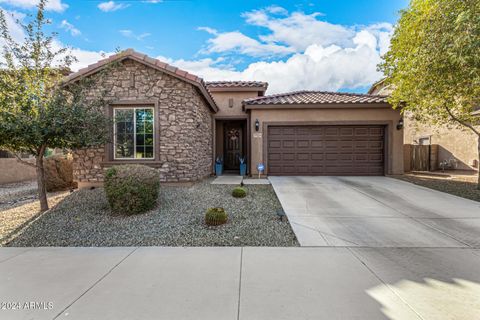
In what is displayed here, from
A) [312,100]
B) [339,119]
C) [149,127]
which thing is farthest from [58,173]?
[339,119]

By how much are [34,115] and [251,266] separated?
610cm

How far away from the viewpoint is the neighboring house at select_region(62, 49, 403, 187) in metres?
8.14

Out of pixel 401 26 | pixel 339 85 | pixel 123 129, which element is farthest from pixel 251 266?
pixel 339 85

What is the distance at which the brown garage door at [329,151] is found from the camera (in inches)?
433

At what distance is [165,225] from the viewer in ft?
15.9

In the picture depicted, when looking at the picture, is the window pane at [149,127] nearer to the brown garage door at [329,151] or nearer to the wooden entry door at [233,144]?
the wooden entry door at [233,144]

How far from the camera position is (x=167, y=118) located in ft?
26.7

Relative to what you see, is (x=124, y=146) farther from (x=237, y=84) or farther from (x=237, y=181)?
(x=237, y=84)

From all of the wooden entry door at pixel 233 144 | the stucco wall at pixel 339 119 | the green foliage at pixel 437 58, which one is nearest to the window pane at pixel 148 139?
the stucco wall at pixel 339 119

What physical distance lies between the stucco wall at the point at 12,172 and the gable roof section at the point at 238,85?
985cm

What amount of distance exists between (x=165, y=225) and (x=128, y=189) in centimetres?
134

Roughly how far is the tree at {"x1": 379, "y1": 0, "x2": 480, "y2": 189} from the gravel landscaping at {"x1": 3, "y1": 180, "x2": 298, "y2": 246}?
6062mm

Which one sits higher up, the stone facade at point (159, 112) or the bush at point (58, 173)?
the stone facade at point (159, 112)

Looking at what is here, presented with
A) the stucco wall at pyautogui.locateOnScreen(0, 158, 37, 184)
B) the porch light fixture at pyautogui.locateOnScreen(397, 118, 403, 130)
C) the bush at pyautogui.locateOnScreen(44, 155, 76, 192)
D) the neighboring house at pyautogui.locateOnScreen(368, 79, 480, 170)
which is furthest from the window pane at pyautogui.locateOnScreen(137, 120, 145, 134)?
the neighboring house at pyautogui.locateOnScreen(368, 79, 480, 170)
